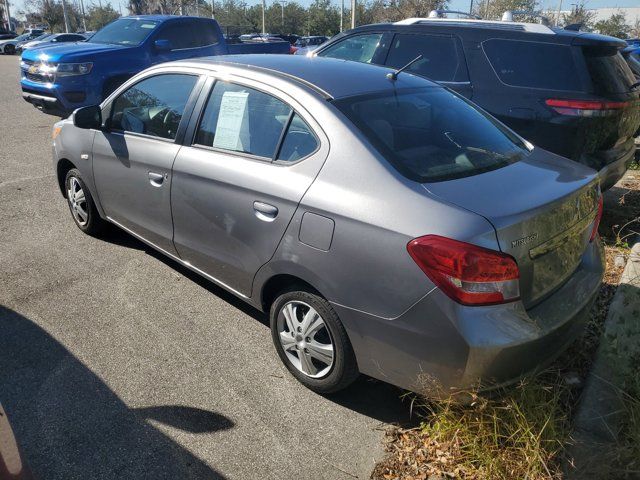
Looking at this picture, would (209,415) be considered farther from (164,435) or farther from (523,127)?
(523,127)

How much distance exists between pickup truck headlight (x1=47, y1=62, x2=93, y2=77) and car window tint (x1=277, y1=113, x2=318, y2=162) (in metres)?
7.08

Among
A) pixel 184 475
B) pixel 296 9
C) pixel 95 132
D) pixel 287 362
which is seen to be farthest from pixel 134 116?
pixel 296 9

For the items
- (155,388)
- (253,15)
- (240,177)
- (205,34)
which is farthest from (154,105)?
(253,15)

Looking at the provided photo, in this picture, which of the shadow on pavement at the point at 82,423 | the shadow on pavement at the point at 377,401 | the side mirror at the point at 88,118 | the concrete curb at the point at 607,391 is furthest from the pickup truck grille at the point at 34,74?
the concrete curb at the point at 607,391

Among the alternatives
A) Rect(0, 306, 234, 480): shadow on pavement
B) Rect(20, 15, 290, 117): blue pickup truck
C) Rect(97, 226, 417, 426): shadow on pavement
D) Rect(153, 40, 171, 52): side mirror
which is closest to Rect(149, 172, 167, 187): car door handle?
Rect(0, 306, 234, 480): shadow on pavement

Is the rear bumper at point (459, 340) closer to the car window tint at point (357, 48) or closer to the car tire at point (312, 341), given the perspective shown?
the car tire at point (312, 341)

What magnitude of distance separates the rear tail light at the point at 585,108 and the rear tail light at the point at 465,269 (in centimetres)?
290

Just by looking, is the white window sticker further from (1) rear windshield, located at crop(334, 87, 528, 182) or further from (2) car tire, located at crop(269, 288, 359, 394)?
(2) car tire, located at crop(269, 288, 359, 394)

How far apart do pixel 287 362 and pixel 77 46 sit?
8508 mm

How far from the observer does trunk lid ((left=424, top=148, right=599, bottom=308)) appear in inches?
95.9

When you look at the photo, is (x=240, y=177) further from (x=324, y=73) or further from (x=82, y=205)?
(x=82, y=205)

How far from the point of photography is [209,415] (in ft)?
9.65

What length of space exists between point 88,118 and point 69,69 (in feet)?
17.0

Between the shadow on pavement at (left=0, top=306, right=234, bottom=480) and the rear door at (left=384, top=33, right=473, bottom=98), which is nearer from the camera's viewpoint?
the shadow on pavement at (left=0, top=306, right=234, bottom=480)
